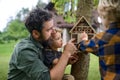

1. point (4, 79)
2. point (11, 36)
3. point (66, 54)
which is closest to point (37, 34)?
point (66, 54)

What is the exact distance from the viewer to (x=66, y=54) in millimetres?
2924

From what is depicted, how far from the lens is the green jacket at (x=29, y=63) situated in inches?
111

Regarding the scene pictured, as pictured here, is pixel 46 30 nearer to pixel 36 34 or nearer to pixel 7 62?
pixel 36 34

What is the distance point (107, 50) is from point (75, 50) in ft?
1.48

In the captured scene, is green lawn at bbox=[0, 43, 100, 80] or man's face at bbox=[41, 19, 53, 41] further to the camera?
green lawn at bbox=[0, 43, 100, 80]

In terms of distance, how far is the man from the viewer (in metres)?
2.82

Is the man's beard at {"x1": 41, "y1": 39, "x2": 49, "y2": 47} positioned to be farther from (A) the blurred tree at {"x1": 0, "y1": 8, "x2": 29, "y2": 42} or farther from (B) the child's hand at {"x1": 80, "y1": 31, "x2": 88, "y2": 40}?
(A) the blurred tree at {"x1": 0, "y1": 8, "x2": 29, "y2": 42}

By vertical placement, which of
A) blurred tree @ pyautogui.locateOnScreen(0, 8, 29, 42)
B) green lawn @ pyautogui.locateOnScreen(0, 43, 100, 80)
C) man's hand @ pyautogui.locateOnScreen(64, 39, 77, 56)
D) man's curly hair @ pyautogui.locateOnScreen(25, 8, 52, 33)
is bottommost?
green lawn @ pyautogui.locateOnScreen(0, 43, 100, 80)

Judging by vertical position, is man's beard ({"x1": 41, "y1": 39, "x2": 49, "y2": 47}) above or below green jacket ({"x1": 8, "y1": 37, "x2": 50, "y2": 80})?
above

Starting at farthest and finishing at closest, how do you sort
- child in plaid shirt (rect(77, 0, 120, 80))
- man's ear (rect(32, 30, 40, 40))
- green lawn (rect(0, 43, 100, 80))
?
green lawn (rect(0, 43, 100, 80)) → man's ear (rect(32, 30, 40, 40)) → child in plaid shirt (rect(77, 0, 120, 80))

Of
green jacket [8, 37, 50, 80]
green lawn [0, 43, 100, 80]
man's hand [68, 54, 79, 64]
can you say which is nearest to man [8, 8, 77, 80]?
green jacket [8, 37, 50, 80]

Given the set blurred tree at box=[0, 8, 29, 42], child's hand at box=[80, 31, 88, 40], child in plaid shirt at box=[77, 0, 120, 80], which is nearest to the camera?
child in plaid shirt at box=[77, 0, 120, 80]

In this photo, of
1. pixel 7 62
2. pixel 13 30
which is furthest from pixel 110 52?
pixel 13 30

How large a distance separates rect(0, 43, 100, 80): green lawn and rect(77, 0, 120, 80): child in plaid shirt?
19.8 feet
